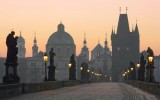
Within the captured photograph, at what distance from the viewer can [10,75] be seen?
1519 inches

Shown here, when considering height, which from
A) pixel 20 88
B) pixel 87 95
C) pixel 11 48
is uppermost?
pixel 11 48

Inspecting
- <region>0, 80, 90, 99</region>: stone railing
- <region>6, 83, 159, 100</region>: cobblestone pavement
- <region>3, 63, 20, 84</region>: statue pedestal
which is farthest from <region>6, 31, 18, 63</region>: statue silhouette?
<region>6, 83, 159, 100</region>: cobblestone pavement

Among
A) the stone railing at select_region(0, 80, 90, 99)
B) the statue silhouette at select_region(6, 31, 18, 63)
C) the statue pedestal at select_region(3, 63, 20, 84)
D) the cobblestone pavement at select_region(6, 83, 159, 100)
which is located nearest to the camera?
the cobblestone pavement at select_region(6, 83, 159, 100)

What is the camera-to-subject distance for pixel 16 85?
3497 centimetres

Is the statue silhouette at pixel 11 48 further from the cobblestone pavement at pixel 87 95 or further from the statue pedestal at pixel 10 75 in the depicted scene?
the cobblestone pavement at pixel 87 95

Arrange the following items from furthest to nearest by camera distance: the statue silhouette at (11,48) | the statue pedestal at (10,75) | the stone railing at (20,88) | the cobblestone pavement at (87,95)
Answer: the statue silhouette at (11,48) → the statue pedestal at (10,75) → the stone railing at (20,88) → the cobblestone pavement at (87,95)

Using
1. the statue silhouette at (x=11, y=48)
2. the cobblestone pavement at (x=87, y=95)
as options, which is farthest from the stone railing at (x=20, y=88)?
the statue silhouette at (x=11, y=48)

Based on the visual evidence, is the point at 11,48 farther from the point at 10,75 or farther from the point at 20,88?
the point at 20,88

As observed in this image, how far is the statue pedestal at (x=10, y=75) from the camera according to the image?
1489 inches

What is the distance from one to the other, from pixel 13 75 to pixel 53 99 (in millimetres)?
11101

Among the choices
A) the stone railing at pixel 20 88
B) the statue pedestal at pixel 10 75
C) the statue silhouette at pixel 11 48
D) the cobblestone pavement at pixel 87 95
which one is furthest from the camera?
the statue silhouette at pixel 11 48

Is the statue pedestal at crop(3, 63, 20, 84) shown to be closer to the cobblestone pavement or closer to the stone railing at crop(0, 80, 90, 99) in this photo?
the stone railing at crop(0, 80, 90, 99)

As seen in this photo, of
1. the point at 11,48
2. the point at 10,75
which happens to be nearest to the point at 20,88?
the point at 10,75

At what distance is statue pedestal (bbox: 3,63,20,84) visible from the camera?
37.8 m
